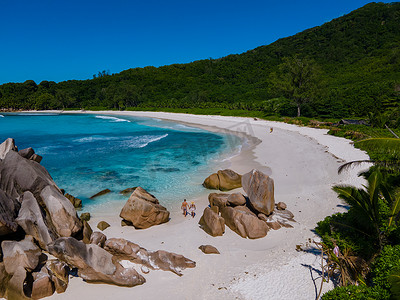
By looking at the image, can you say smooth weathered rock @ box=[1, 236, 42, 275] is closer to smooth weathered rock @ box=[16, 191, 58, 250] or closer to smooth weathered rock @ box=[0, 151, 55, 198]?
smooth weathered rock @ box=[16, 191, 58, 250]

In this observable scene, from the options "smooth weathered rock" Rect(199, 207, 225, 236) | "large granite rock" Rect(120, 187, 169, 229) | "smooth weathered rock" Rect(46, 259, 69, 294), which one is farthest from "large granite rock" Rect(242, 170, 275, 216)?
"smooth weathered rock" Rect(46, 259, 69, 294)

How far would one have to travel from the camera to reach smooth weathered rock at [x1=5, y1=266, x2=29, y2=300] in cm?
852

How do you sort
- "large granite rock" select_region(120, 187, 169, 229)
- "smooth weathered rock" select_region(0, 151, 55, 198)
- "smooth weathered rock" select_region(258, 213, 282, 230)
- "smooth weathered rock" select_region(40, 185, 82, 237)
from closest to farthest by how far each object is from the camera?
"smooth weathered rock" select_region(40, 185, 82, 237)
"smooth weathered rock" select_region(0, 151, 55, 198)
"smooth weathered rock" select_region(258, 213, 282, 230)
"large granite rock" select_region(120, 187, 169, 229)

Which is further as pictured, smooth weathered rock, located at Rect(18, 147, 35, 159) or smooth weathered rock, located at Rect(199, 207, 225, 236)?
smooth weathered rock, located at Rect(18, 147, 35, 159)

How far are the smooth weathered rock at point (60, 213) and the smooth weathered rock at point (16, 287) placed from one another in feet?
9.15

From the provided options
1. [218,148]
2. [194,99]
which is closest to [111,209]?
[218,148]

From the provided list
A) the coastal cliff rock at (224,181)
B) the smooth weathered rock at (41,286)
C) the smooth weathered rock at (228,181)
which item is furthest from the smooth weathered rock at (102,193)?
the smooth weathered rock at (41,286)

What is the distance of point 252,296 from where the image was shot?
342 inches

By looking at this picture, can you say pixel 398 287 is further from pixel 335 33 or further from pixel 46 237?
pixel 335 33

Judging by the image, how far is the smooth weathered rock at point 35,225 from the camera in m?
10.6

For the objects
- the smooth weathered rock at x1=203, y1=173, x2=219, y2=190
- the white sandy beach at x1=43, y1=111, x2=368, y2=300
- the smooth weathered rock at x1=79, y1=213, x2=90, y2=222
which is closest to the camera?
the white sandy beach at x1=43, y1=111, x2=368, y2=300

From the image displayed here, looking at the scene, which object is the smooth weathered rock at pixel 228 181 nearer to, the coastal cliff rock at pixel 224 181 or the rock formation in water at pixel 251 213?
the coastal cliff rock at pixel 224 181

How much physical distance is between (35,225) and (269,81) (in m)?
71.1

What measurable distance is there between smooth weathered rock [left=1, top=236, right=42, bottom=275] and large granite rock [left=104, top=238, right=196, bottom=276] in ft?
8.67
